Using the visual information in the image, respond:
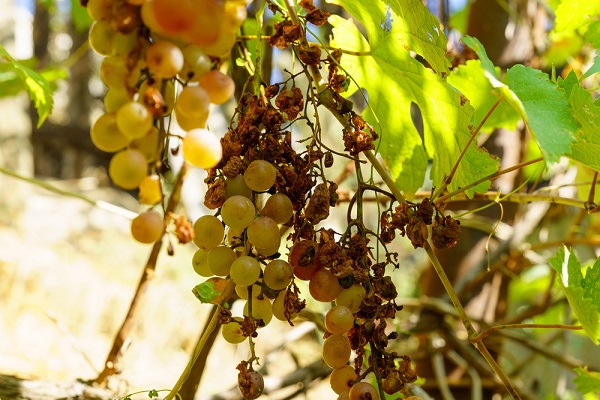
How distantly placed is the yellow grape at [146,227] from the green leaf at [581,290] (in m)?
0.36

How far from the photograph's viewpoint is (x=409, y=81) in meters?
0.58

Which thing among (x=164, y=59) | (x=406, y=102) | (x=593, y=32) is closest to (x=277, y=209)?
(x=164, y=59)

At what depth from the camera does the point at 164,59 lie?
32cm

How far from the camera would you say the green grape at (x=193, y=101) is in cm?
33

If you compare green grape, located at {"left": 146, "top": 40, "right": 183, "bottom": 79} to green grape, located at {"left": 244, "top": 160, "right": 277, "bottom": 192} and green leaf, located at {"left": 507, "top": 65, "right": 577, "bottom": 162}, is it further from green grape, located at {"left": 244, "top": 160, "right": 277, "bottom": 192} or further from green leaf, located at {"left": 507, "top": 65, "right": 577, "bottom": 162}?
green leaf, located at {"left": 507, "top": 65, "right": 577, "bottom": 162}

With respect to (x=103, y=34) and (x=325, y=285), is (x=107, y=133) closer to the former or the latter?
(x=103, y=34)

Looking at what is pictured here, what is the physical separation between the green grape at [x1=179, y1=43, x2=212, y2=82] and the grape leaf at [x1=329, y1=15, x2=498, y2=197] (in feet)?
0.74

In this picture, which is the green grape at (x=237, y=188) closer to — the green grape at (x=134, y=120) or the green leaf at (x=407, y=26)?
the green grape at (x=134, y=120)

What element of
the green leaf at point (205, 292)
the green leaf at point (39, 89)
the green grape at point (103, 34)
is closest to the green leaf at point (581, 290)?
the green leaf at point (205, 292)

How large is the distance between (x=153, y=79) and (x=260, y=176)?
94 millimetres

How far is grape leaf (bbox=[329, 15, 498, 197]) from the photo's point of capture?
56 centimetres

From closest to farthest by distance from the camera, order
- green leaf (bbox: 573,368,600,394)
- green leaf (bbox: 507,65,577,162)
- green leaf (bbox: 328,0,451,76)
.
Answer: green leaf (bbox: 507,65,577,162), green leaf (bbox: 328,0,451,76), green leaf (bbox: 573,368,600,394)

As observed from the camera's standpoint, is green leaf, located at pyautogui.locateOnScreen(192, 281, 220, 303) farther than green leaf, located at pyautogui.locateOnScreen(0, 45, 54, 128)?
No

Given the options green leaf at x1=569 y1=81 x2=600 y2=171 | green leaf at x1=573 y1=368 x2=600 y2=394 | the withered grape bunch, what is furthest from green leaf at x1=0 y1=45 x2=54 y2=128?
green leaf at x1=573 y1=368 x2=600 y2=394
